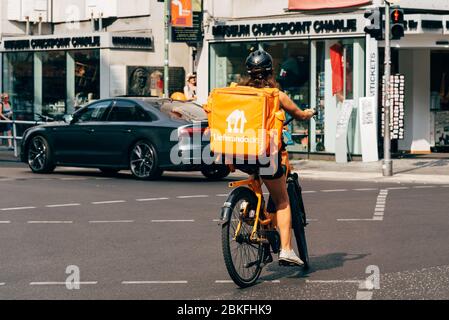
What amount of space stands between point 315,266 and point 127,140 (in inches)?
446

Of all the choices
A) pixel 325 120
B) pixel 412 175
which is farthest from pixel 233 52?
pixel 412 175

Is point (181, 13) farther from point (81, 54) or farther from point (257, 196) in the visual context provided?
point (257, 196)

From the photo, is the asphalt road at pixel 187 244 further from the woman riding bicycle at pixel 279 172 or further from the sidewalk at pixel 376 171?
the sidewalk at pixel 376 171

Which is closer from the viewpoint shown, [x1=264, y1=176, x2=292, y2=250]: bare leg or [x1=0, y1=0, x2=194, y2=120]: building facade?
[x1=264, y1=176, x2=292, y2=250]: bare leg

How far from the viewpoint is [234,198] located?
917cm

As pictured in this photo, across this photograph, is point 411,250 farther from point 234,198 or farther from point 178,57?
point 178,57

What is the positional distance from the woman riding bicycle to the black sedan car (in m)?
10.7

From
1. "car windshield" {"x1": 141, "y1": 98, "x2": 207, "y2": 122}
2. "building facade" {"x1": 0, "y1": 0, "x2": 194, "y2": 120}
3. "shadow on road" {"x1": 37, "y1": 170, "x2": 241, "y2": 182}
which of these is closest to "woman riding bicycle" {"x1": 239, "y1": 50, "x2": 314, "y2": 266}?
"car windshield" {"x1": 141, "y1": 98, "x2": 207, "y2": 122}

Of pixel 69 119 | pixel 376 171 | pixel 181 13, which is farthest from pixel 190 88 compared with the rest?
pixel 69 119

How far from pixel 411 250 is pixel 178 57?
2316 centimetres

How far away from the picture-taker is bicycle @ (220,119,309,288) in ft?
29.7

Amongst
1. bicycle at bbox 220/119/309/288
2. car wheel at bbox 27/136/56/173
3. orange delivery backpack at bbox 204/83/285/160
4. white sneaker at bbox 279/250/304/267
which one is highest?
orange delivery backpack at bbox 204/83/285/160

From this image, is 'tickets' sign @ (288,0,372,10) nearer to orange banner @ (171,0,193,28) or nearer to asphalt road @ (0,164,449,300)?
orange banner @ (171,0,193,28)

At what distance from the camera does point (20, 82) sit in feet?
117
